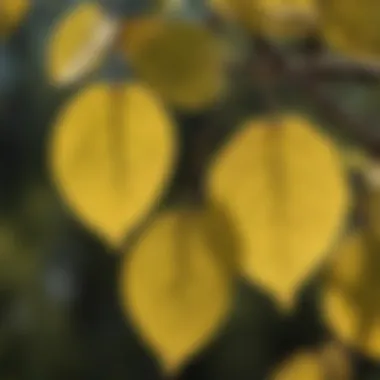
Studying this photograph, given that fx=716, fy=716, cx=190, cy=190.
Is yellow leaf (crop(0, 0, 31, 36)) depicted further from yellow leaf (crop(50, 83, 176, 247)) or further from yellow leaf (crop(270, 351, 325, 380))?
yellow leaf (crop(270, 351, 325, 380))

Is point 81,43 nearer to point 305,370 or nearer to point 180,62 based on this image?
point 180,62

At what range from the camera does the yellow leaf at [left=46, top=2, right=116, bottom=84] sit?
20cm

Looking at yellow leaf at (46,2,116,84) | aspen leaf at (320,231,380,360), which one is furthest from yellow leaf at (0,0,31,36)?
aspen leaf at (320,231,380,360)

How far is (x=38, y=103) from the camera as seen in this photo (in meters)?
0.52

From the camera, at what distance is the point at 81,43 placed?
22cm

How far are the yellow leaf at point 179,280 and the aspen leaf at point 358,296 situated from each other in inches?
1.5

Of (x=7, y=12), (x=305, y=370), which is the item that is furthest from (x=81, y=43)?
(x=305, y=370)

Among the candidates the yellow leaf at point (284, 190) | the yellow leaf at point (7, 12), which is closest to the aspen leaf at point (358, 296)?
the yellow leaf at point (284, 190)

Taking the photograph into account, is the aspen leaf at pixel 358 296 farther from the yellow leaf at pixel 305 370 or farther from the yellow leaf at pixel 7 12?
the yellow leaf at pixel 7 12

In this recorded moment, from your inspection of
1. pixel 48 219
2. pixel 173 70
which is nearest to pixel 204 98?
pixel 173 70

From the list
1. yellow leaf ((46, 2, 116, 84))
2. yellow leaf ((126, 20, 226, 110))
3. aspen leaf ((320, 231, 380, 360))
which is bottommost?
aspen leaf ((320, 231, 380, 360))

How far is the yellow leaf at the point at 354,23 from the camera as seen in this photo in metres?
0.18

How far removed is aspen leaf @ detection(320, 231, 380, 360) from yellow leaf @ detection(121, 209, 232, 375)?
0.12 feet

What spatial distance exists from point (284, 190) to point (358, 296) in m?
0.05
